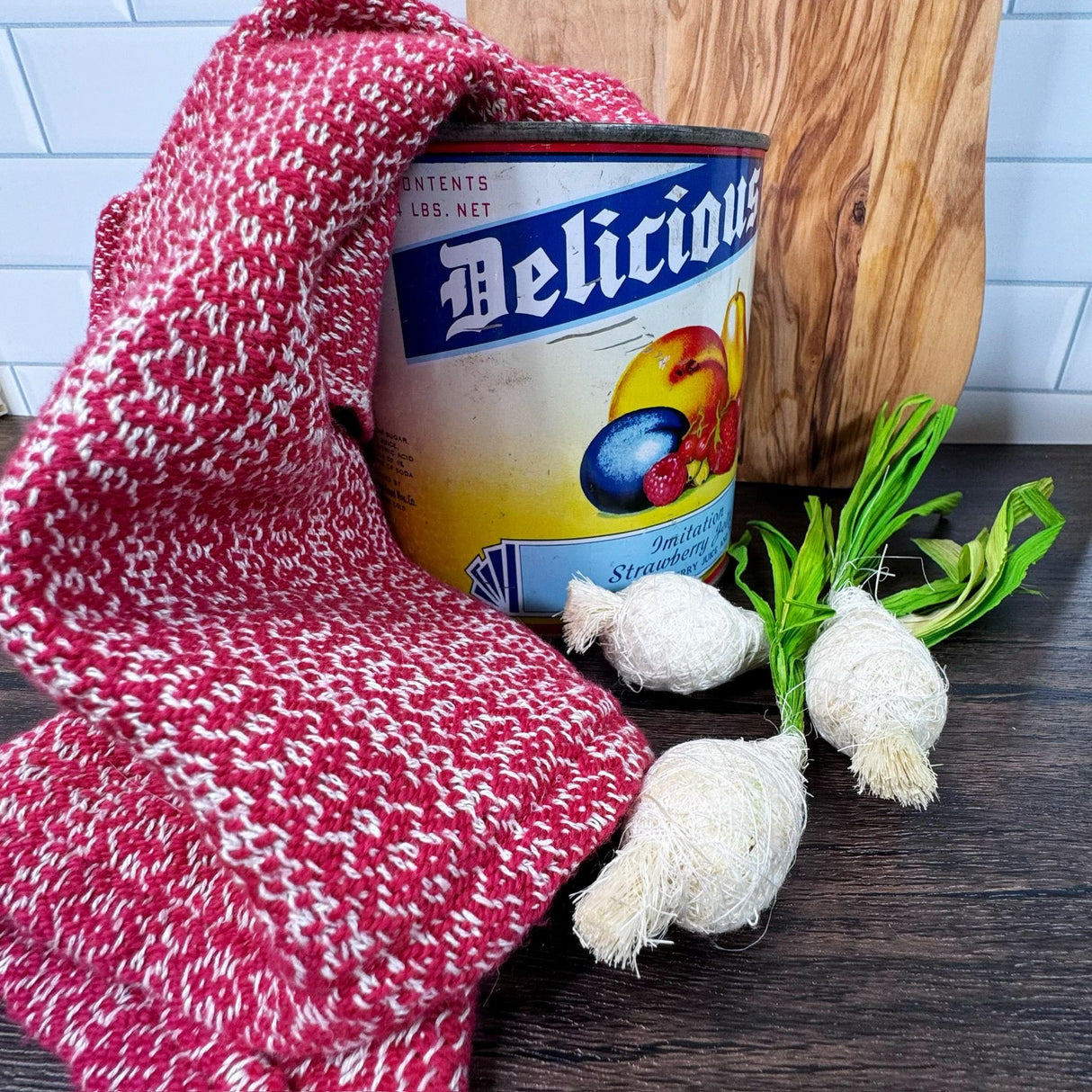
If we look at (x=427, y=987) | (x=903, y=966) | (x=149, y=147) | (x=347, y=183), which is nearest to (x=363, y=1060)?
(x=427, y=987)

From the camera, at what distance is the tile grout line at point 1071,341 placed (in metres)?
0.58

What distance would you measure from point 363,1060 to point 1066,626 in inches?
15.6

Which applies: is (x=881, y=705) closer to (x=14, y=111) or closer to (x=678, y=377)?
(x=678, y=377)

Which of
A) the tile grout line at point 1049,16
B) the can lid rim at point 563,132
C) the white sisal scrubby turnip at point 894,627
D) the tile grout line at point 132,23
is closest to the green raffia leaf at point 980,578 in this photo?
the white sisal scrubby turnip at point 894,627

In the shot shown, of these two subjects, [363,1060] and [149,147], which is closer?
[363,1060]

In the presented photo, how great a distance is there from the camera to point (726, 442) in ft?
1.24

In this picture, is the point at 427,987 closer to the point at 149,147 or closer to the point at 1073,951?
the point at 1073,951

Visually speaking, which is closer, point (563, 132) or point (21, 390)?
point (563, 132)

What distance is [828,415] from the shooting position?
54 centimetres

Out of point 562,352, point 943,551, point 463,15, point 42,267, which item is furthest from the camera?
point 42,267

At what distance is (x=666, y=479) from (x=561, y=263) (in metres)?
0.11

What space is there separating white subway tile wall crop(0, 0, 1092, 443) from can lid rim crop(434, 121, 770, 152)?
0.33 metres

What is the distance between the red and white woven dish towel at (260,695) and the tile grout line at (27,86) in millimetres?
386

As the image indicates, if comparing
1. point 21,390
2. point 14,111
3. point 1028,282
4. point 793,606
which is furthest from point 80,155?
point 1028,282
